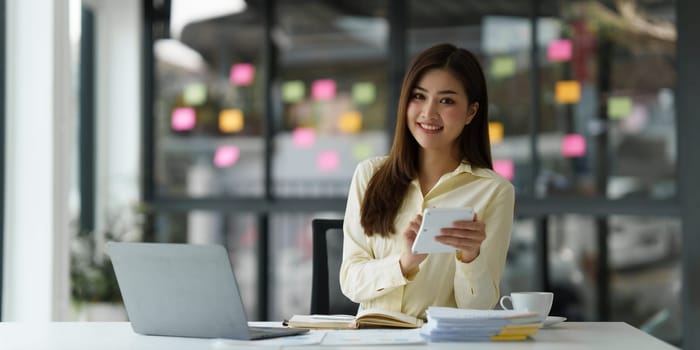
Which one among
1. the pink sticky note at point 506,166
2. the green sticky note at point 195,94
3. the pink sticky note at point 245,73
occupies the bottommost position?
the pink sticky note at point 506,166

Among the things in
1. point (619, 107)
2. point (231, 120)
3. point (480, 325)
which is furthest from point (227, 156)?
point (480, 325)

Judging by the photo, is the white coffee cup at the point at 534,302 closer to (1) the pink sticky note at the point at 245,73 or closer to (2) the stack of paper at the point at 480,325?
(2) the stack of paper at the point at 480,325

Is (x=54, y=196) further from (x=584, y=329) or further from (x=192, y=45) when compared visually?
(x=584, y=329)

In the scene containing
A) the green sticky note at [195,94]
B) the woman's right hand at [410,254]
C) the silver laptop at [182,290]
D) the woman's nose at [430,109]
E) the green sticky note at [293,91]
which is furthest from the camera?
the green sticky note at [195,94]

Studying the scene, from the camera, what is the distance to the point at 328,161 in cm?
516

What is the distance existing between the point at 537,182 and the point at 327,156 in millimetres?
1182

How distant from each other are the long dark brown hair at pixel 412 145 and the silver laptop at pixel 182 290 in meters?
0.52

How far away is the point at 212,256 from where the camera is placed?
1.87m

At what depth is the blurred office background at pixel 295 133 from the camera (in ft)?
14.0

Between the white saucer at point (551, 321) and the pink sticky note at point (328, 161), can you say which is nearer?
the white saucer at point (551, 321)

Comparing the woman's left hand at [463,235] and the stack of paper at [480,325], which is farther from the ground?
the woman's left hand at [463,235]

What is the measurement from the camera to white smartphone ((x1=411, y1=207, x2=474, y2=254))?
1964 mm

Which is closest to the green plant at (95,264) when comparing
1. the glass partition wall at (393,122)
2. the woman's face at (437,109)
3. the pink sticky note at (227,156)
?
the glass partition wall at (393,122)

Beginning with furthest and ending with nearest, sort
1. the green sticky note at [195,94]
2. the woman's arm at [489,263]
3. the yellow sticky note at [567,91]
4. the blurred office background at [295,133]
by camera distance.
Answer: the green sticky note at [195,94], the yellow sticky note at [567,91], the blurred office background at [295,133], the woman's arm at [489,263]
